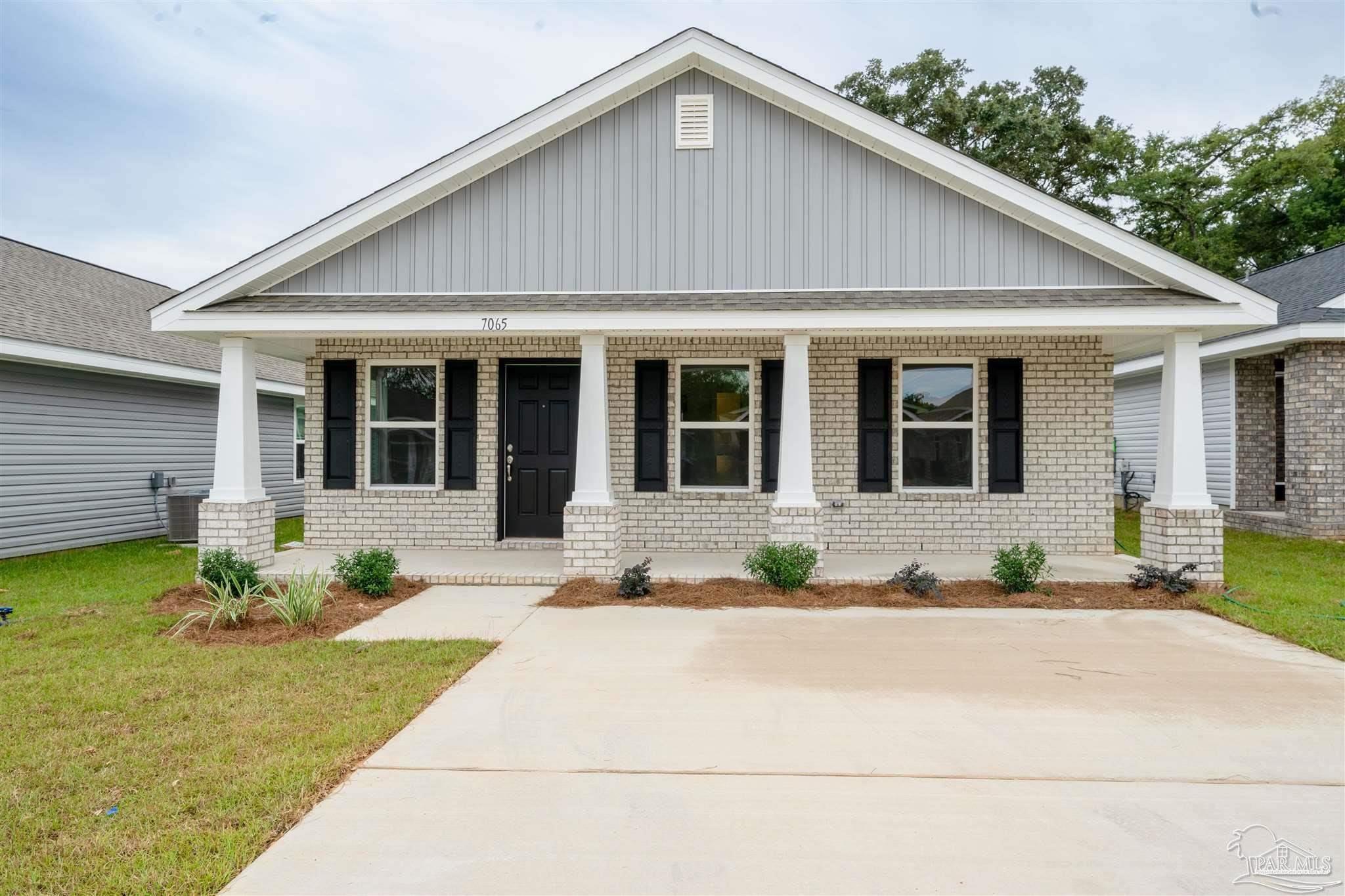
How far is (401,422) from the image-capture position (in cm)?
980

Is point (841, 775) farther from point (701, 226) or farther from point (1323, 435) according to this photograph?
point (1323, 435)

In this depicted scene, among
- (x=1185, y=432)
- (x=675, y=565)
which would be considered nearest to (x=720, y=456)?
(x=675, y=565)

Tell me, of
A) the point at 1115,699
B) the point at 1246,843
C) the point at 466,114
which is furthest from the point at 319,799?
the point at 466,114

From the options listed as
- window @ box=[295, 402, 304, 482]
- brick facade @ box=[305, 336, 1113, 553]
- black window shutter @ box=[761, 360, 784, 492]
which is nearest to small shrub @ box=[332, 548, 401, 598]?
brick facade @ box=[305, 336, 1113, 553]

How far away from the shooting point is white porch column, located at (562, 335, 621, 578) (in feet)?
25.7

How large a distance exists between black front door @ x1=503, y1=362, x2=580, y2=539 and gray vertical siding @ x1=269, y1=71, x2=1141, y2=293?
5.45ft

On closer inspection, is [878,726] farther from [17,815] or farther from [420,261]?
[420,261]

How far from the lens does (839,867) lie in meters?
2.71

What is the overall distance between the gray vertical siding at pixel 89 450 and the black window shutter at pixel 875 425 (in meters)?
11.2

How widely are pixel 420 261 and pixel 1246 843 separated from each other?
328 inches

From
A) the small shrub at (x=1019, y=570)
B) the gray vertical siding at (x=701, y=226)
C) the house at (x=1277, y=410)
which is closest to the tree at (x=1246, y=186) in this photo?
the house at (x=1277, y=410)

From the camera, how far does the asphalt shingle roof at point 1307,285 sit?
1129 centimetres

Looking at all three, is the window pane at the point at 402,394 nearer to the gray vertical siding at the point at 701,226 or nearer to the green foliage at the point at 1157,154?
the gray vertical siding at the point at 701,226

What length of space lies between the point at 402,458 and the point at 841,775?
307 inches
